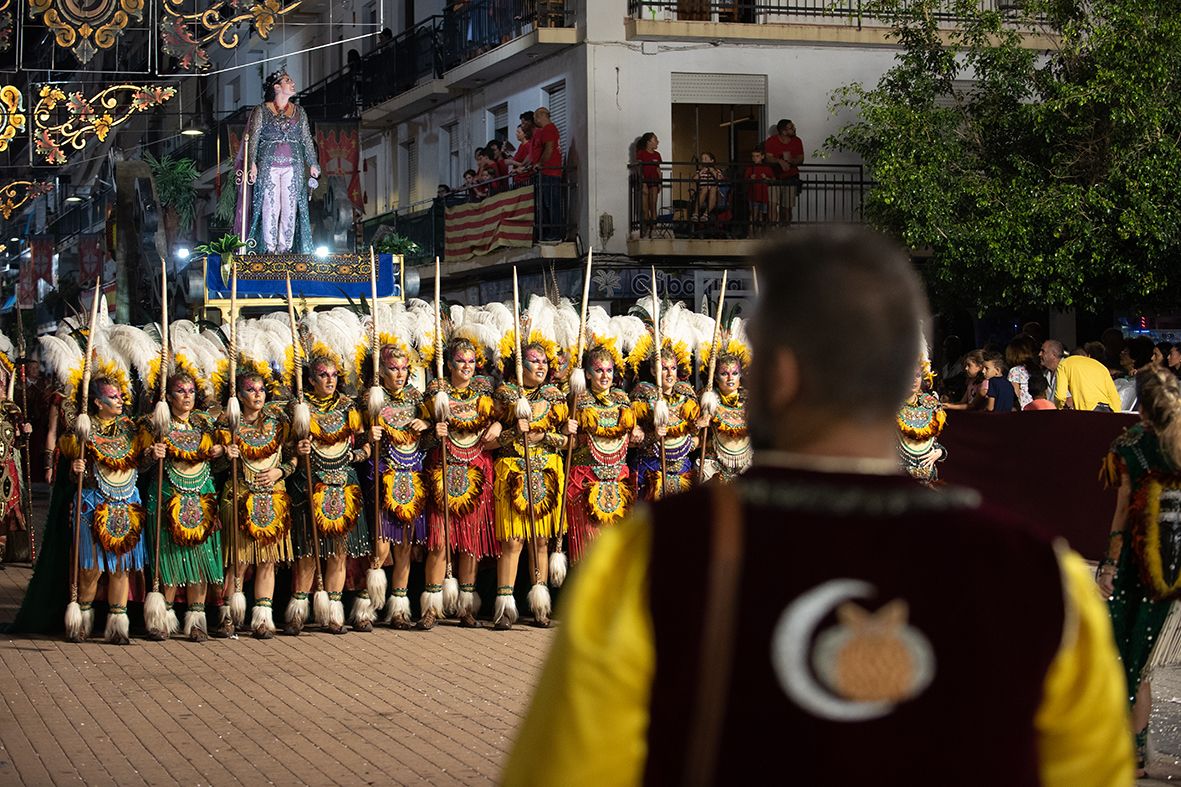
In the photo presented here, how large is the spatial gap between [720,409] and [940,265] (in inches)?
402

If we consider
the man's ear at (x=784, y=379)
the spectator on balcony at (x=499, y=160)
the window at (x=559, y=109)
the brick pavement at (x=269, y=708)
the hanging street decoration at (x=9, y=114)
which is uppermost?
the window at (x=559, y=109)

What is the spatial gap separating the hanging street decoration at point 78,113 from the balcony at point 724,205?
36.1ft

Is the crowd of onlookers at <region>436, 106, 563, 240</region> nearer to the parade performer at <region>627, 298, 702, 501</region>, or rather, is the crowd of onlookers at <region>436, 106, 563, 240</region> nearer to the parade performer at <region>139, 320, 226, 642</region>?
the parade performer at <region>627, 298, 702, 501</region>

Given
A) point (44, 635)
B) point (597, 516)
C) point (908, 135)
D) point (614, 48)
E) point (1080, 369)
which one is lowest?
point (44, 635)

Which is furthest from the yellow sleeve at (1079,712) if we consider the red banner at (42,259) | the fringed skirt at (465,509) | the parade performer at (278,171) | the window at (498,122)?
the red banner at (42,259)

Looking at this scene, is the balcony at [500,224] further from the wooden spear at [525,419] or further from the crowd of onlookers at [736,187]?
the wooden spear at [525,419]

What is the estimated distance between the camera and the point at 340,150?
30.5m

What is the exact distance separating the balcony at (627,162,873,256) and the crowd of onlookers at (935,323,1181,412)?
1014cm

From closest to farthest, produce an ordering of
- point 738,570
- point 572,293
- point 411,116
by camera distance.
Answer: point 738,570
point 572,293
point 411,116

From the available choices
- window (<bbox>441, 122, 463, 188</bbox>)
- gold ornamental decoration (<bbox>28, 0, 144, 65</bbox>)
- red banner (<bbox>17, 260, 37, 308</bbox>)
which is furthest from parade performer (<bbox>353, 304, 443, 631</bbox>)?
red banner (<bbox>17, 260, 37, 308</bbox>)

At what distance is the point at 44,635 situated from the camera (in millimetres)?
12266

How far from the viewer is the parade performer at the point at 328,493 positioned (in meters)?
12.0

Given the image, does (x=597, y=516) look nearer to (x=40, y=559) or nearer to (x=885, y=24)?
(x=40, y=559)

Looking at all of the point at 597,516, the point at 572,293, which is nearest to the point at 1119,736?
the point at 597,516
